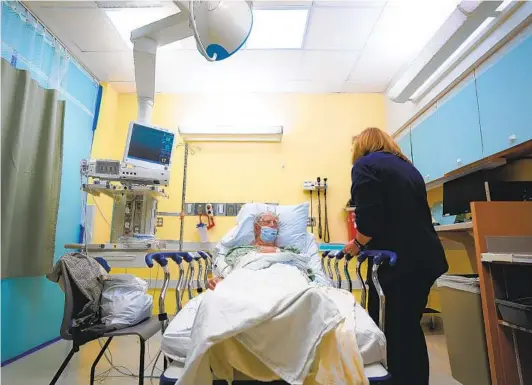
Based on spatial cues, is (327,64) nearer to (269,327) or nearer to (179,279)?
(179,279)

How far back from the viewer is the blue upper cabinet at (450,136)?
248 centimetres

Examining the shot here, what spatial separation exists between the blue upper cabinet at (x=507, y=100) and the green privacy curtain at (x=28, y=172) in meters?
3.41

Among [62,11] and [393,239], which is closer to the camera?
[393,239]

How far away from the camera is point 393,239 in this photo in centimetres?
159

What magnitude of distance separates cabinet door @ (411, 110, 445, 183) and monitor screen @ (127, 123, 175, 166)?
7.76ft

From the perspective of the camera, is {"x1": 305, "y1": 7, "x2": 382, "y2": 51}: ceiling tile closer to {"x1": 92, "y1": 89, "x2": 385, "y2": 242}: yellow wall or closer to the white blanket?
{"x1": 92, "y1": 89, "x2": 385, "y2": 242}: yellow wall

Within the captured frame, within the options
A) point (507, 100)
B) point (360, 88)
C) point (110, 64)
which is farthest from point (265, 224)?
point (110, 64)

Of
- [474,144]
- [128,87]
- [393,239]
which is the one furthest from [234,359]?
[128,87]

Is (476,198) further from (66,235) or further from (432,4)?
(66,235)

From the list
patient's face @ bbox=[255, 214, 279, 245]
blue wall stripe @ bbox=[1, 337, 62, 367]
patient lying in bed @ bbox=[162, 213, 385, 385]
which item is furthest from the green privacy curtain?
patient lying in bed @ bbox=[162, 213, 385, 385]

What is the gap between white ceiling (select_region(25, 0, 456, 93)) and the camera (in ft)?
8.93

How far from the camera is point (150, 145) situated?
2.71m

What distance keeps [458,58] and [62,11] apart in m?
3.35

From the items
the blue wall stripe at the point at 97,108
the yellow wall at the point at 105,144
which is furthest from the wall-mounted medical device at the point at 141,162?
the blue wall stripe at the point at 97,108
